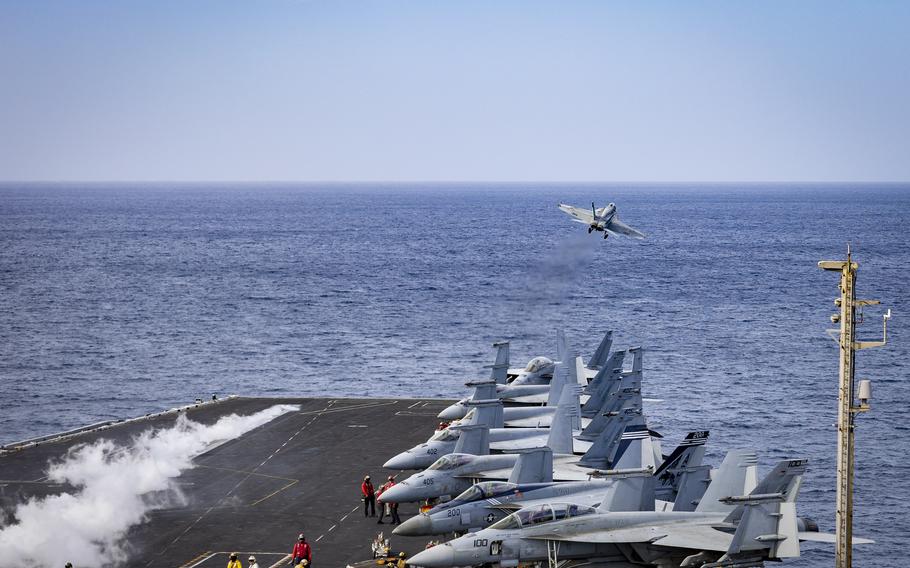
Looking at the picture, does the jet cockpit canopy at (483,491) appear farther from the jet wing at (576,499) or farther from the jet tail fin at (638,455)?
the jet tail fin at (638,455)

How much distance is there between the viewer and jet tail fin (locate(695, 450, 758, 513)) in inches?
1566

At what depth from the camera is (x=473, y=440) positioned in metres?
49.9

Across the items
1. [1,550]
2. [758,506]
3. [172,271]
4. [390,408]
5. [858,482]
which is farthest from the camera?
[172,271]

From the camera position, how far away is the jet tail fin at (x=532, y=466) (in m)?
43.5

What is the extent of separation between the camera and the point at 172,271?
624 ft

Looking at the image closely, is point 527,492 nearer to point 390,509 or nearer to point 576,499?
point 576,499

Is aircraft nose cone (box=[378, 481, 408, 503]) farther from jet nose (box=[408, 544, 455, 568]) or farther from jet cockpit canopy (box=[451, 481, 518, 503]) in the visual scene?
jet nose (box=[408, 544, 455, 568])

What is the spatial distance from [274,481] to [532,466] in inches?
613

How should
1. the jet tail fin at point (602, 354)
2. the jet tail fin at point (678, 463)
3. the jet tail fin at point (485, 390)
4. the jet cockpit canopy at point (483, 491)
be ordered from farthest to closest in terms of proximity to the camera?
the jet tail fin at point (602, 354), the jet tail fin at point (485, 390), the jet tail fin at point (678, 463), the jet cockpit canopy at point (483, 491)

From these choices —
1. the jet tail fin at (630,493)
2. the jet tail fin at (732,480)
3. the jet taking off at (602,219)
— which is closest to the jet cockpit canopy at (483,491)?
the jet tail fin at (630,493)

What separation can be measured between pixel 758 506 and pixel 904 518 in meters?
28.0

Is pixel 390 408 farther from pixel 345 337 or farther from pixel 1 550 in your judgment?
pixel 345 337

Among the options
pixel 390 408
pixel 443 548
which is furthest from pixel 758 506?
pixel 390 408

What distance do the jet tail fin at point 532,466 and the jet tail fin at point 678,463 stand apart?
181 inches
